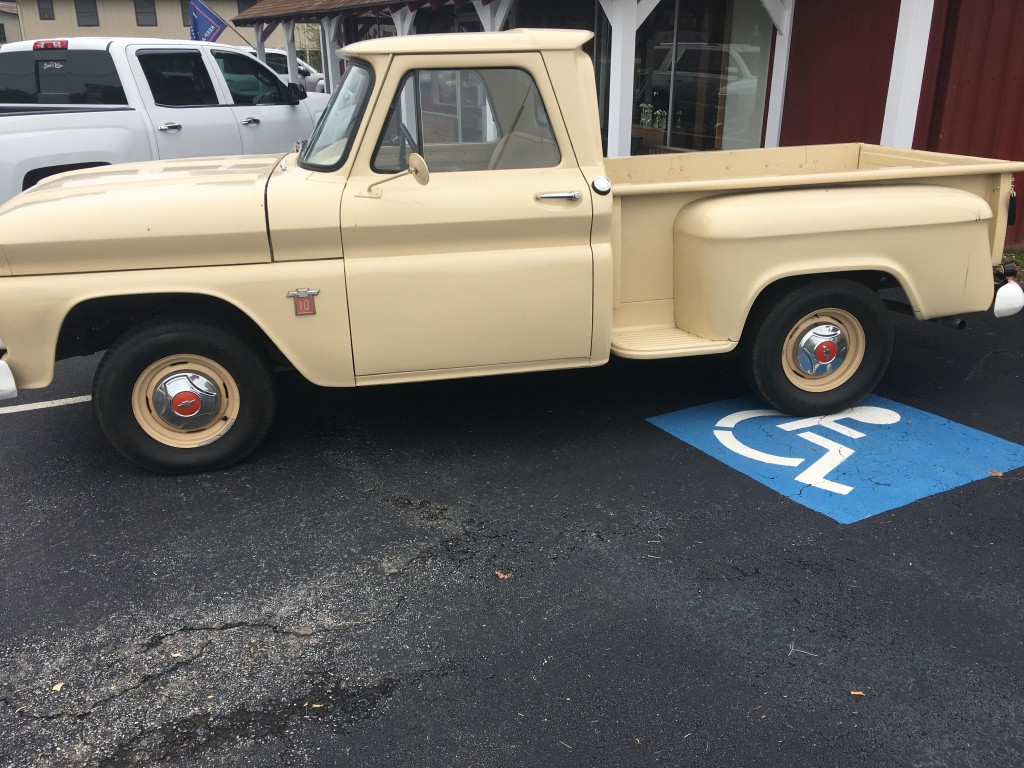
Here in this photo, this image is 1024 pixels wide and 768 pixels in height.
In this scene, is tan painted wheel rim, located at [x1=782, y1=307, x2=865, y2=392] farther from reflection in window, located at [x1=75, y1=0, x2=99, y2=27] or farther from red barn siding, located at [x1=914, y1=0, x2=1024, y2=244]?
reflection in window, located at [x1=75, y1=0, x2=99, y2=27]

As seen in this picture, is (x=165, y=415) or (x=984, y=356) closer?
(x=165, y=415)

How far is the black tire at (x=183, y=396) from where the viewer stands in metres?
4.20

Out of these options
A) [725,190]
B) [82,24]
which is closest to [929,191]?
[725,190]

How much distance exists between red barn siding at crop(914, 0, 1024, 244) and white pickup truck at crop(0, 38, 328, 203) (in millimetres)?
6395

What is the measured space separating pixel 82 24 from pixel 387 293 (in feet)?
188

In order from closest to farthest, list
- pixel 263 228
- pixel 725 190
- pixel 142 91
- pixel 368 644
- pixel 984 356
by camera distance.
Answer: pixel 368 644, pixel 263 228, pixel 725 190, pixel 984 356, pixel 142 91

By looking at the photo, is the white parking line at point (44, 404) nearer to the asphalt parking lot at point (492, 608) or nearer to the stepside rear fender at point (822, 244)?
the asphalt parking lot at point (492, 608)

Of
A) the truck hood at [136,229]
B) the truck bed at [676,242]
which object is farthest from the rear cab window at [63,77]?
the truck bed at [676,242]

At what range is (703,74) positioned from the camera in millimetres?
10867

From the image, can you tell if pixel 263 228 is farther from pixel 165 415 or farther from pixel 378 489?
pixel 378 489

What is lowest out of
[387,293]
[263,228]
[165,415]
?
[165,415]

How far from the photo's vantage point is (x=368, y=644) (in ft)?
10.5

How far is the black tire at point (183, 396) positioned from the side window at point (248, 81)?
568 centimetres

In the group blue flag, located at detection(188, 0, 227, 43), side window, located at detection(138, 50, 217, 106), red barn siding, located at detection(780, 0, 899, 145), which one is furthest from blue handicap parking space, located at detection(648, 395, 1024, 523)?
blue flag, located at detection(188, 0, 227, 43)
